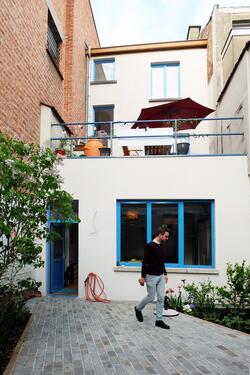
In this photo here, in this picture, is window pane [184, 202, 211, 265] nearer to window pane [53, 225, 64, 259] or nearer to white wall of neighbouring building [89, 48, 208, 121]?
window pane [53, 225, 64, 259]

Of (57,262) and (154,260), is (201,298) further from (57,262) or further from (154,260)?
(57,262)

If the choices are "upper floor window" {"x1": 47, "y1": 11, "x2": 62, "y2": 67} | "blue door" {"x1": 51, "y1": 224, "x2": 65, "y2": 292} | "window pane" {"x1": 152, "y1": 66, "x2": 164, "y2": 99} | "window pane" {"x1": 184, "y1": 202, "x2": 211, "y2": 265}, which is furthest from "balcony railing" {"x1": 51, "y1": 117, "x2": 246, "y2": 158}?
"window pane" {"x1": 152, "y1": 66, "x2": 164, "y2": 99}

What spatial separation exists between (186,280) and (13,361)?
502 centimetres

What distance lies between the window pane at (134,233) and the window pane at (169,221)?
0.29 metres

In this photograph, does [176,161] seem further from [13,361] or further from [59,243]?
[13,361]

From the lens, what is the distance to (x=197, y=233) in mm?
9234

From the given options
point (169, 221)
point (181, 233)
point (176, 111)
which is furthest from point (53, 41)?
point (181, 233)

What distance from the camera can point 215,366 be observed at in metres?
4.80

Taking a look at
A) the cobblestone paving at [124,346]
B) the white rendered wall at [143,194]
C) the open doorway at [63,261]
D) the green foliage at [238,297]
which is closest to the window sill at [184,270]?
the white rendered wall at [143,194]

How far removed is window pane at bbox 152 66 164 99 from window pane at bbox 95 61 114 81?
6.70ft

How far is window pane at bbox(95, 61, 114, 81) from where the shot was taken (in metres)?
17.0

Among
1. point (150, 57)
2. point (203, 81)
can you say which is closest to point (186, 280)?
point (203, 81)

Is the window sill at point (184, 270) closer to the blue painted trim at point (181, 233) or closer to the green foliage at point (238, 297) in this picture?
the blue painted trim at point (181, 233)

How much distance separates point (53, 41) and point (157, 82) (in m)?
5.55
